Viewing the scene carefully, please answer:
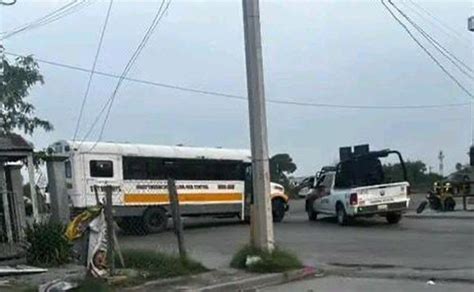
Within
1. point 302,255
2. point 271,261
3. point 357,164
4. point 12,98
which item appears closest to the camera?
point 271,261

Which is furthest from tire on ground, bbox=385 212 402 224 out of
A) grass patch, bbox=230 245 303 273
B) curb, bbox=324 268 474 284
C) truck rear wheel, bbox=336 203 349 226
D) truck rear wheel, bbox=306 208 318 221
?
grass patch, bbox=230 245 303 273

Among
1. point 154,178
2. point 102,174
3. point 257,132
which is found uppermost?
point 257,132

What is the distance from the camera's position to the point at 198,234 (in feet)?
79.6

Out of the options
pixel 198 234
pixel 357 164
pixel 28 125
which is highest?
pixel 28 125

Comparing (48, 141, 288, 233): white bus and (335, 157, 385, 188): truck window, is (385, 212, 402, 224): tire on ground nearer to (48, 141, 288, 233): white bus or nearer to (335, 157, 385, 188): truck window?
(335, 157, 385, 188): truck window

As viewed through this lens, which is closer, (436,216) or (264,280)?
(264,280)

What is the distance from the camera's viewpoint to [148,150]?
25.3 m

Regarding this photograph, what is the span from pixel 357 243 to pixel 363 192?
6176mm

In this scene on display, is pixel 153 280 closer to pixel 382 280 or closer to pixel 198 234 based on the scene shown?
pixel 382 280

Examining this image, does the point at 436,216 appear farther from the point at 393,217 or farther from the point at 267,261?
the point at 267,261

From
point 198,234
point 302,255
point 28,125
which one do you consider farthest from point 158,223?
point 302,255

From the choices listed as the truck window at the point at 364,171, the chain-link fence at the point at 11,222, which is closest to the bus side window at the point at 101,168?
the truck window at the point at 364,171

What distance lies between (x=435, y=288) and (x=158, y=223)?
15271mm

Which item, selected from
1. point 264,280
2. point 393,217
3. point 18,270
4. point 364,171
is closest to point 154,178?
point 364,171
